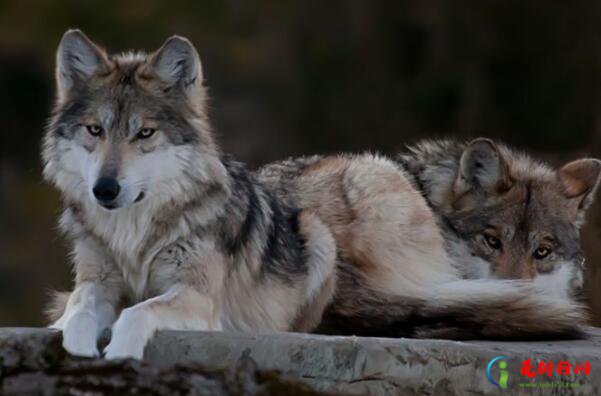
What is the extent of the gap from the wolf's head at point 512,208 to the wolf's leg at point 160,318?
219 cm

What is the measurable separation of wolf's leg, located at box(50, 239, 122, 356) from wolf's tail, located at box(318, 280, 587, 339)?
1.22 meters

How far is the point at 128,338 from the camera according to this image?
16.9ft

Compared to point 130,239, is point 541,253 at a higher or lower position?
lower

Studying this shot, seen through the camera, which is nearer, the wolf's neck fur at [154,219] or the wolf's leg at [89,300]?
the wolf's leg at [89,300]

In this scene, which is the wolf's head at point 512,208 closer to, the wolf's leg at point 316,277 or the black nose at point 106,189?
the wolf's leg at point 316,277

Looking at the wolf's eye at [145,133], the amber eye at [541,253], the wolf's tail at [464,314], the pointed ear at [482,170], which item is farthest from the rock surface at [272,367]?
the pointed ear at [482,170]

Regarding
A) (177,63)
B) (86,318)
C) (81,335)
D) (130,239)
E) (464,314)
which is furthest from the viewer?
(464,314)

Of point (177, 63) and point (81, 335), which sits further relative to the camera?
point (177, 63)

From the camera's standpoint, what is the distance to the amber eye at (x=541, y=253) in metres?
7.28

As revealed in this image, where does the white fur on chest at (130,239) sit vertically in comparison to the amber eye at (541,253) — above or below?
above

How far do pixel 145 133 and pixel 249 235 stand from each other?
769 mm

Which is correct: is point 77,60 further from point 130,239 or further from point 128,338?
point 128,338

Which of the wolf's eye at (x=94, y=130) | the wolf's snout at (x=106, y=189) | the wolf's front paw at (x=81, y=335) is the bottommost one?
the wolf's front paw at (x=81, y=335)

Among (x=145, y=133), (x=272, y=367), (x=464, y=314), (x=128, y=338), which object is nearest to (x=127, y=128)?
(x=145, y=133)
